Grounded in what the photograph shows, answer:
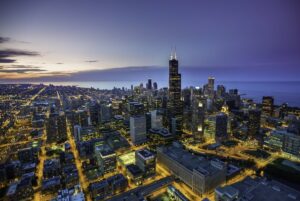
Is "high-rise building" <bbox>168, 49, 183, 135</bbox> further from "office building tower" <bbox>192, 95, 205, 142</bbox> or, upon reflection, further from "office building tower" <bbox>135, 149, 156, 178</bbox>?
"office building tower" <bbox>135, 149, 156, 178</bbox>

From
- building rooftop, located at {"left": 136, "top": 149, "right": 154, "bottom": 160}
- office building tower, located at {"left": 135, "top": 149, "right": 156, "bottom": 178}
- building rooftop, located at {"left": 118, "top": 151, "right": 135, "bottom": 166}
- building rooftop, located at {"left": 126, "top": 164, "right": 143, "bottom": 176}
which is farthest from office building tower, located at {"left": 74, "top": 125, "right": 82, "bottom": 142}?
office building tower, located at {"left": 135, "top": 149, "right": 156, "bottom": 178}

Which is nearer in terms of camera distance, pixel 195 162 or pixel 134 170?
pixel 134 170

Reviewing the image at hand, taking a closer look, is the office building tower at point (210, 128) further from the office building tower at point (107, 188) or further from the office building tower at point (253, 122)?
the office building tower at point (107, 188)

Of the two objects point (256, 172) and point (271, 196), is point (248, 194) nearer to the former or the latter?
point (271, 196)

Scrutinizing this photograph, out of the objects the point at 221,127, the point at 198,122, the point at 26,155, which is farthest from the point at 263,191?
the point at 26,155

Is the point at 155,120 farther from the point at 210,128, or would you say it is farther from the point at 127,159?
the point at 127,159

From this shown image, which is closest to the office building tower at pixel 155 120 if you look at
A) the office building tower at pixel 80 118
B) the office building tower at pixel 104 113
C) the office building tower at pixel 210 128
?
the office building tower at pixel 210 128

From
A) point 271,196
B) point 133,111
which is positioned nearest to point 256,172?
point 271,196
